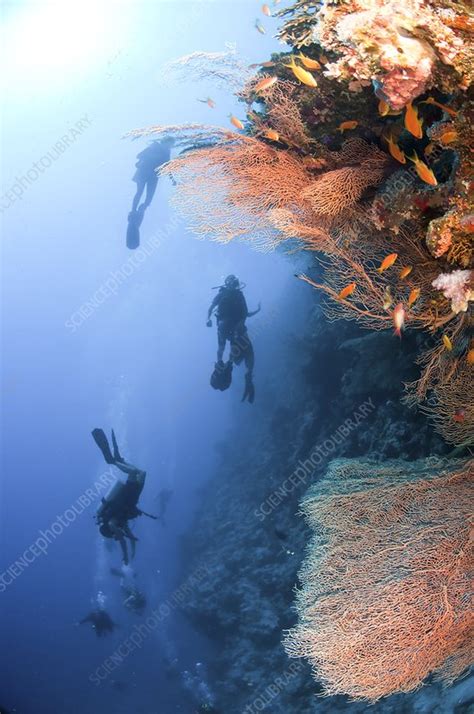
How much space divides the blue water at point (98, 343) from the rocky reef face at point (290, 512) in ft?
11.1

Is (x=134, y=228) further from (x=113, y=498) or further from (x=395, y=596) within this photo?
(x=395, y=596)

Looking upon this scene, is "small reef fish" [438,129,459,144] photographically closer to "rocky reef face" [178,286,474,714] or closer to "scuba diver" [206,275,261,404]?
"rocky reef face" [178,286,474,714]

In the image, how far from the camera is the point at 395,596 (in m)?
3.21

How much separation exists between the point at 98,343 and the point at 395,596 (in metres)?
104

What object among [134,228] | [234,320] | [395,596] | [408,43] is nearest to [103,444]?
[234,320]

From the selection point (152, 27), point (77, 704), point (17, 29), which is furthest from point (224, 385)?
point (152, 27)

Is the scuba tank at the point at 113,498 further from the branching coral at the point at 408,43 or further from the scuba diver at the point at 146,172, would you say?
the branching coral at the point at 408,43

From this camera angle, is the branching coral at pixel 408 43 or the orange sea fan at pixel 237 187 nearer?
the branching coral at pixel 408 43

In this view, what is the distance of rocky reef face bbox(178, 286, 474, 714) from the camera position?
24.5ft

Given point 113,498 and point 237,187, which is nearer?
point 237,187

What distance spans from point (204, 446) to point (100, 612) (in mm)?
28038

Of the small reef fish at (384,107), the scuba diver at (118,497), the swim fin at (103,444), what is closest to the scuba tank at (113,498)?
the scuba diver at (118,497)

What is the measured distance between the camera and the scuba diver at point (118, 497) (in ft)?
29.9

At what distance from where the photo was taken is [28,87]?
66.0 m
